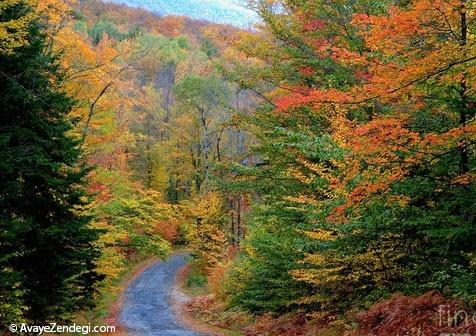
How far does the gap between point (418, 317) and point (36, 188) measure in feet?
29.3

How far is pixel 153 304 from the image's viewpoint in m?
23.2

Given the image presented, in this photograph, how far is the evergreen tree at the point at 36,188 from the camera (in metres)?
9.99

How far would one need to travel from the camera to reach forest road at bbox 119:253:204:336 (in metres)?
15.8

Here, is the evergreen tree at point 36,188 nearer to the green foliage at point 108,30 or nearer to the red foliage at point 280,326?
the red foliage at point 280,326

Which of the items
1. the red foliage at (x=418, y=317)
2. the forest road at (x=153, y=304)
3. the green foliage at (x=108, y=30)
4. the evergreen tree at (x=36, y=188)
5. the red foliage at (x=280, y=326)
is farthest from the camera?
the green foliage at (x=108, y=30)

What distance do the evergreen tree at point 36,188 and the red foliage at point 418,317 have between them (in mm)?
6951

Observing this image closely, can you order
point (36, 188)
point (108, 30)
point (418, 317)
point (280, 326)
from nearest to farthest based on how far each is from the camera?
point (418, 317) → point (36, 188) → point (280, 326) → point (108, 30)

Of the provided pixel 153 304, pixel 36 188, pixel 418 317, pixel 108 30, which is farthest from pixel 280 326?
pixel 108 30

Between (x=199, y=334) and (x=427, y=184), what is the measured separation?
908 cm

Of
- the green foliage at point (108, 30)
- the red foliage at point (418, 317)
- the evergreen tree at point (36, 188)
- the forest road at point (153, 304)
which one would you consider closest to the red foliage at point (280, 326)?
the forest road at point (153, 304)

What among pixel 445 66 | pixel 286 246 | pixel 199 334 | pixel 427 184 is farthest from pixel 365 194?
pixel 199 334

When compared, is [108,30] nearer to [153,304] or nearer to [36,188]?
[153,304]

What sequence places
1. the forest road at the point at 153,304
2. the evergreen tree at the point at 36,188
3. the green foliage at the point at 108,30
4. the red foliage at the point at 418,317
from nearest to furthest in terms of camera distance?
1. the red foliage at the point at 418,317
2. the evergreen tree at the point at 36,188
3. the forest road at the point at 153,304
4. the green foliage at the point at 108,30

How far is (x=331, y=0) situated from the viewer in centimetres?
1367
